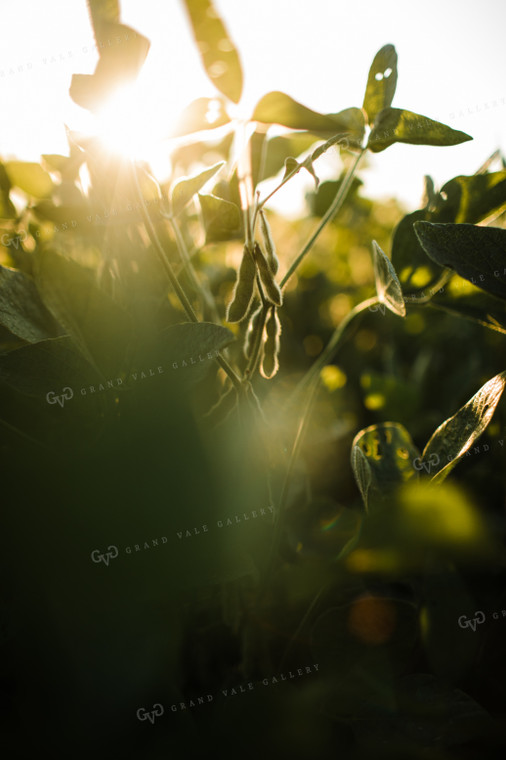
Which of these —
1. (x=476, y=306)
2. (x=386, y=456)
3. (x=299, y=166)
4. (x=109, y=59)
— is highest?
(x=109, y=59)

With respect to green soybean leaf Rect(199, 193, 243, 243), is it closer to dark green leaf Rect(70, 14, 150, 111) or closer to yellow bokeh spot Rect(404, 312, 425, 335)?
dark green leaf Rect(70, 14, 150, 111)

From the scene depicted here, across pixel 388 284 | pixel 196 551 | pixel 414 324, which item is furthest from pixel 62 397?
pixel 414 324

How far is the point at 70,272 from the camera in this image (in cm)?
35

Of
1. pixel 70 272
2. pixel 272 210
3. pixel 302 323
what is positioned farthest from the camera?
pixel 272 210

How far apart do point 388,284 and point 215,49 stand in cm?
23

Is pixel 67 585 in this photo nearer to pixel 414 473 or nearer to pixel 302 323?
pixel 414 473

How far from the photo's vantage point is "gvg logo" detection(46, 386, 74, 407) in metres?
0.36

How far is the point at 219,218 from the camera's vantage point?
1.37 feet

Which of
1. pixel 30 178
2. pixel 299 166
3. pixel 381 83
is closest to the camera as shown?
pixel 299 166

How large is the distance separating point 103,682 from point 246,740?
0.12m

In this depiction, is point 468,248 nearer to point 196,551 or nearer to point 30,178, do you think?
point 196,551

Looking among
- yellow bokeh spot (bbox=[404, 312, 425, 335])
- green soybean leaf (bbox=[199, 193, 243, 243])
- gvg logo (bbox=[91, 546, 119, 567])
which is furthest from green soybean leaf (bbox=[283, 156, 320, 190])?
yellow bokeh spot (bbox=[404, 312, 425, 335])

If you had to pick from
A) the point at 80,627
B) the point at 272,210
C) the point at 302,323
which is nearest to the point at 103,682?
the point at 80,627

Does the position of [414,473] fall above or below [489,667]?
above
